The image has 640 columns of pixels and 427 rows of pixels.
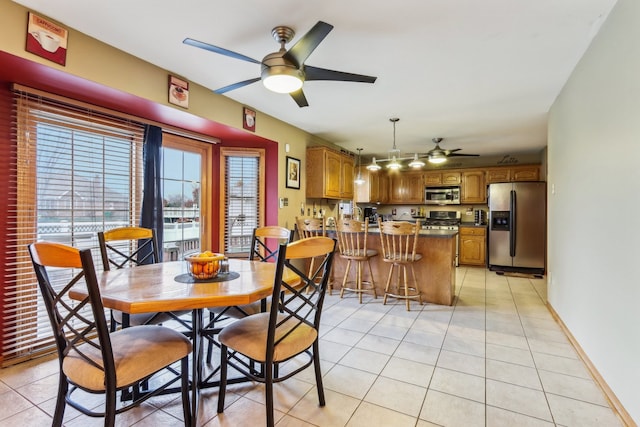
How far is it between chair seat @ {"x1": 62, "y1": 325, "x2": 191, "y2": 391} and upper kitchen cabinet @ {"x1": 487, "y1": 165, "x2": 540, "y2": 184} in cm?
662

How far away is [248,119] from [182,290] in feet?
8.78

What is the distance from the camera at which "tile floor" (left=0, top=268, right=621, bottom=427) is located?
172cm

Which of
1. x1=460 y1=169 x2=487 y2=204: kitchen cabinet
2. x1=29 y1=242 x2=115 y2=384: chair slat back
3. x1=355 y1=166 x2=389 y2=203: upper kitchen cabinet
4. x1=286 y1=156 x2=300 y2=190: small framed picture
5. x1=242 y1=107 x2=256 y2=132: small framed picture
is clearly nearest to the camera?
x1=29 y1=242 x2=115 y2=384: chair slat back

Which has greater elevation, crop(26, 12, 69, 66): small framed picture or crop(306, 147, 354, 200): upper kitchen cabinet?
crop(26, 12, 69, 66): small framed picture

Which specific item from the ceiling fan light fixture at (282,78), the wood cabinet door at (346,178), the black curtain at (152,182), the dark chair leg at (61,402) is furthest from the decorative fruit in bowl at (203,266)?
the wood cabinet door at (346,178)

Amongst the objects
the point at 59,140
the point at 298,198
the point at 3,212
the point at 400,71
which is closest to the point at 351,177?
the point at 298,198

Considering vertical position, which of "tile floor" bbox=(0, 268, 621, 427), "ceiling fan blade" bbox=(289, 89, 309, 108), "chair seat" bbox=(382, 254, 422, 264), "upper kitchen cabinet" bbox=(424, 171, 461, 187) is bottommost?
"tile floor" bbox=(0, 268, 621, 427)

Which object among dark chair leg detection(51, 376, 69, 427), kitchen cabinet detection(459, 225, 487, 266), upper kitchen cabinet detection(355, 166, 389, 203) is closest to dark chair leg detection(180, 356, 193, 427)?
dark chair leg detection(51, 376, 69, 427)

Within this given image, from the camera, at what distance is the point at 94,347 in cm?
146

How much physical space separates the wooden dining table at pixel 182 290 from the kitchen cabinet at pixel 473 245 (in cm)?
530

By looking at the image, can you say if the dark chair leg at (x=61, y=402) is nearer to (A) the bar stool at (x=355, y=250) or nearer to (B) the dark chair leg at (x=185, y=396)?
(B) the dark chair leg at (x=185, y=396)

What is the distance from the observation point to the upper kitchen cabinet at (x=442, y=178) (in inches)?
269

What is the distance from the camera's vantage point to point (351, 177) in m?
5.75

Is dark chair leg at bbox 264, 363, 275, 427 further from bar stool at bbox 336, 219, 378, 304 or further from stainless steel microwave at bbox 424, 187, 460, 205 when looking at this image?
stainless steel microwave at bbox 424, 187, 460, 205
